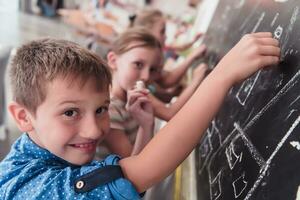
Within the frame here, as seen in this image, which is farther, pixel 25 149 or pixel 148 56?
pixel 148 56

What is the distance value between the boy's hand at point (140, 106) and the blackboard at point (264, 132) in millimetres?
222

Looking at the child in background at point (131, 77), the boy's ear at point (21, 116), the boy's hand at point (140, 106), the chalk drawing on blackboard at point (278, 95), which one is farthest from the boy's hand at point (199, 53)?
the boy's ear at point (21, 116)

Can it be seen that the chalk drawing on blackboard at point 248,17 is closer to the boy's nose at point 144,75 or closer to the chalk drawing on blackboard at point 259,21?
the chalk drawing on blackboard at point 259,21

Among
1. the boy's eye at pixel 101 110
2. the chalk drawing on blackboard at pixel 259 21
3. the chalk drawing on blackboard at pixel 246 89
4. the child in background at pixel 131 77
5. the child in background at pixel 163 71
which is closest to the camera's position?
the boy's eye at pixel 101 110

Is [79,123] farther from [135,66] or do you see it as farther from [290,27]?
[135,66]

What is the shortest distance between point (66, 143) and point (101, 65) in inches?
8.1

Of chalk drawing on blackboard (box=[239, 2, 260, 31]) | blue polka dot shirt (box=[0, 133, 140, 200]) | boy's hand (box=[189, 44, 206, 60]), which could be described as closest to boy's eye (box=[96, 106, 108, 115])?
blue polka dot shirt (box=[0, 133, 140, 200])

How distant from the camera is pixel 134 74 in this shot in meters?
1.65

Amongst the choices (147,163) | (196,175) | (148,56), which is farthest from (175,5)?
(147,163)

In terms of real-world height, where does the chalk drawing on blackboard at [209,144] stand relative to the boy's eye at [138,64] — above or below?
below

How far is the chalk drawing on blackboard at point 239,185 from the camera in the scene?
0.80m

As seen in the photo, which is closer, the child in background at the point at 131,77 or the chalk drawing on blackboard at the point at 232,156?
the chalk drawing on blackboard at the point at 232,156

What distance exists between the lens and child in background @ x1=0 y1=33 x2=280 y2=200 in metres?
0.75

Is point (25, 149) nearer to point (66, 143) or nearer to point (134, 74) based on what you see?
point (66, 143)
